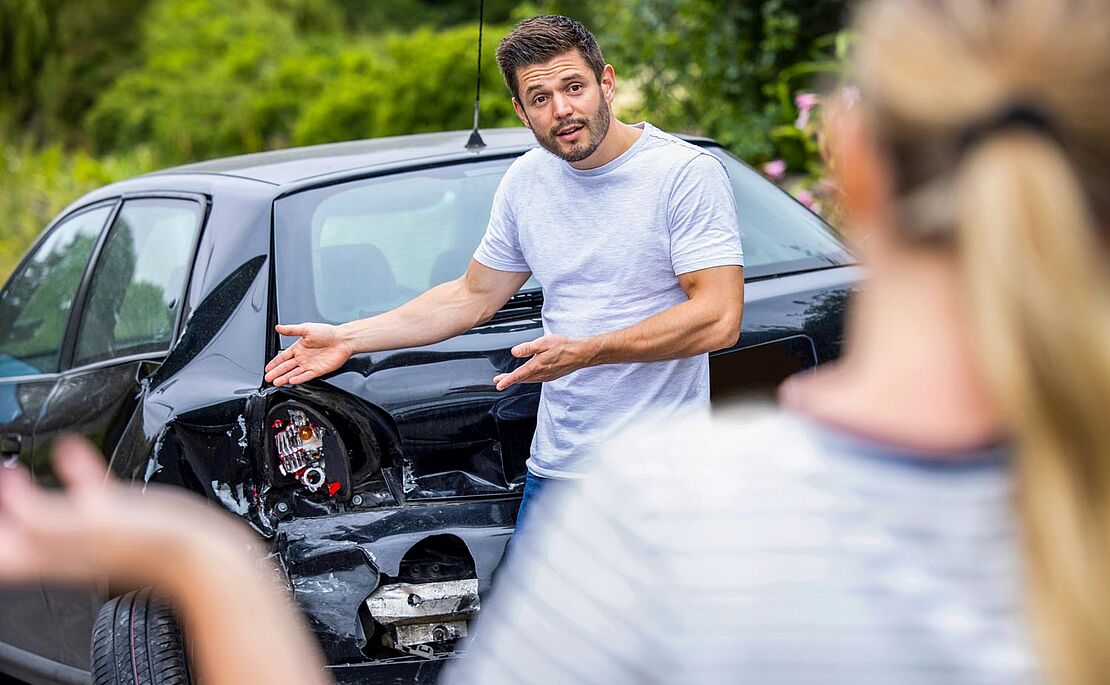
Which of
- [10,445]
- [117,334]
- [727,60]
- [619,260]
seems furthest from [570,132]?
[727,60]

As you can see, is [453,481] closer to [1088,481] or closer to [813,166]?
[1088,481]

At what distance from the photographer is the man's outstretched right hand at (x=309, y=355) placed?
3334 millimetres

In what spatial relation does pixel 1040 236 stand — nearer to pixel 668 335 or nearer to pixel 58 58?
pixel 668 335

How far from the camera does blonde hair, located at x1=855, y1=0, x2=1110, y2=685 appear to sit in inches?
40.2

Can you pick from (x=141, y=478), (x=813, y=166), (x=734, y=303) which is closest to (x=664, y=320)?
(x=734, y=303)

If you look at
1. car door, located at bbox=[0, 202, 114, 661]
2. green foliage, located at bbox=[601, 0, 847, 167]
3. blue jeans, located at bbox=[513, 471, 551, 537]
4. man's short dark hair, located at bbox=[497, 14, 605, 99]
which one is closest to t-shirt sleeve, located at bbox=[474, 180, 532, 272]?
man's short dark hair, located at bbox=[497, 14, 605, 99]

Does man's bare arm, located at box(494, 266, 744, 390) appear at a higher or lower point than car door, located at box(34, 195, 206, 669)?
A: higher

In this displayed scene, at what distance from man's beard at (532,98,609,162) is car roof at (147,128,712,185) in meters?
0.82

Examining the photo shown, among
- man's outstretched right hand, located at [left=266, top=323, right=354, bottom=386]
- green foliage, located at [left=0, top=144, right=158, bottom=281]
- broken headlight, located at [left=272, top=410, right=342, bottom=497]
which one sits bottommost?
green foliage, located at [left=0, top=144, right=158, bottom=281]

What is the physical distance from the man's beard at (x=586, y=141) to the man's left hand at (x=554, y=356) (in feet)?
1.37

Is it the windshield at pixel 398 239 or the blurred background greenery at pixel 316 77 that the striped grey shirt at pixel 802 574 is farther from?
the blurred background greenery at pixel 316 77

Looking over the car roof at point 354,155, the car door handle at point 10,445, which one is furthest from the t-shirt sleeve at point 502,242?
the car door handle at point 10,445

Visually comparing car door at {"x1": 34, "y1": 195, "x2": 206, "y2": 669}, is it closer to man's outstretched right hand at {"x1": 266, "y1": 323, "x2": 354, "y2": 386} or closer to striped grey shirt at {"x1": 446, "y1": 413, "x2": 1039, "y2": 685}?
man's outstretched right hand at {"x1": 266, "y1": 323, "x2": 354, "y2": 386}

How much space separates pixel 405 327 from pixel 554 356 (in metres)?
0.47
